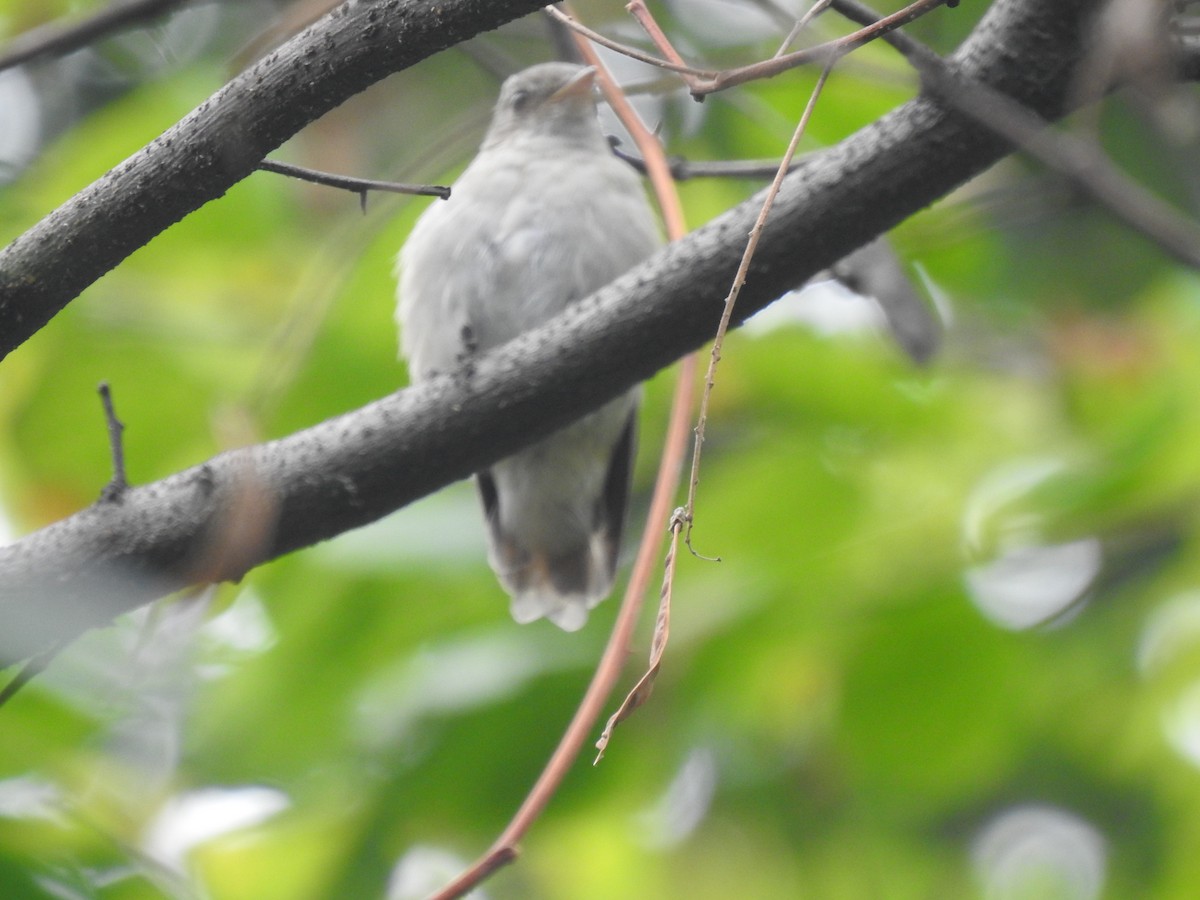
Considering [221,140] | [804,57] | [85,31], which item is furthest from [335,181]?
[804,57]

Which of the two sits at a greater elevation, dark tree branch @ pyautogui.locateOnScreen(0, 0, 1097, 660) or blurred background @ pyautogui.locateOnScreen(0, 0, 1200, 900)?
dark tree branch @ pyautogui.locateOnScreen(0, 0, 1097, 660)

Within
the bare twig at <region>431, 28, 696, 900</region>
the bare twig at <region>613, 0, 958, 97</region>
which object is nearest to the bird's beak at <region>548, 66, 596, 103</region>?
the bare twig at <region>431, 28, 696, 900</region>

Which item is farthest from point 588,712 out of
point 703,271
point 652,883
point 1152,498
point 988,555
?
point 652,883

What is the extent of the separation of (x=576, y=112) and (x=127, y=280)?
1.66m

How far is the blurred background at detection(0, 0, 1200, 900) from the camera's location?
334 centimetres

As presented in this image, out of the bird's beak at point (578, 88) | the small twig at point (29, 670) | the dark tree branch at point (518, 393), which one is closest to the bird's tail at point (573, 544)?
the bird's beak at point (578, 88)

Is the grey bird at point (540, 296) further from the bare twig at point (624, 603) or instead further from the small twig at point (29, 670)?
the small twig at point (29, 670)

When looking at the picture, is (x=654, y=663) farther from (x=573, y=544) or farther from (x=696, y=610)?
(x=573, y=544)

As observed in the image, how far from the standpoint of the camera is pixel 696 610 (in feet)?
11.6

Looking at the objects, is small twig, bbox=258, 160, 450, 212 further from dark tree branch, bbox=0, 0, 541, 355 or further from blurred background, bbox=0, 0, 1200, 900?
blurred background, bbox=0, 0, 1200, 900

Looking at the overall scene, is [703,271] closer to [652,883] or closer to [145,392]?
[145,392]

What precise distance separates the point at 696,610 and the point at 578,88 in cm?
198

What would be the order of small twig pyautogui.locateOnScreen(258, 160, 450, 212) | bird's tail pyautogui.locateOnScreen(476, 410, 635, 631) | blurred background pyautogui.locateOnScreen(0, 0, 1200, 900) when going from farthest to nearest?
bird's tail pyautogui.locateOnScreen(476, 410, 635, 631) < blurred background pyautogui.locateOnScreen(0, 0, 1200, 900) < small twig pyautogui.locateOnScreen(258, 160, 450, 212)

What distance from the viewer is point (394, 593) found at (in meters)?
3.54
